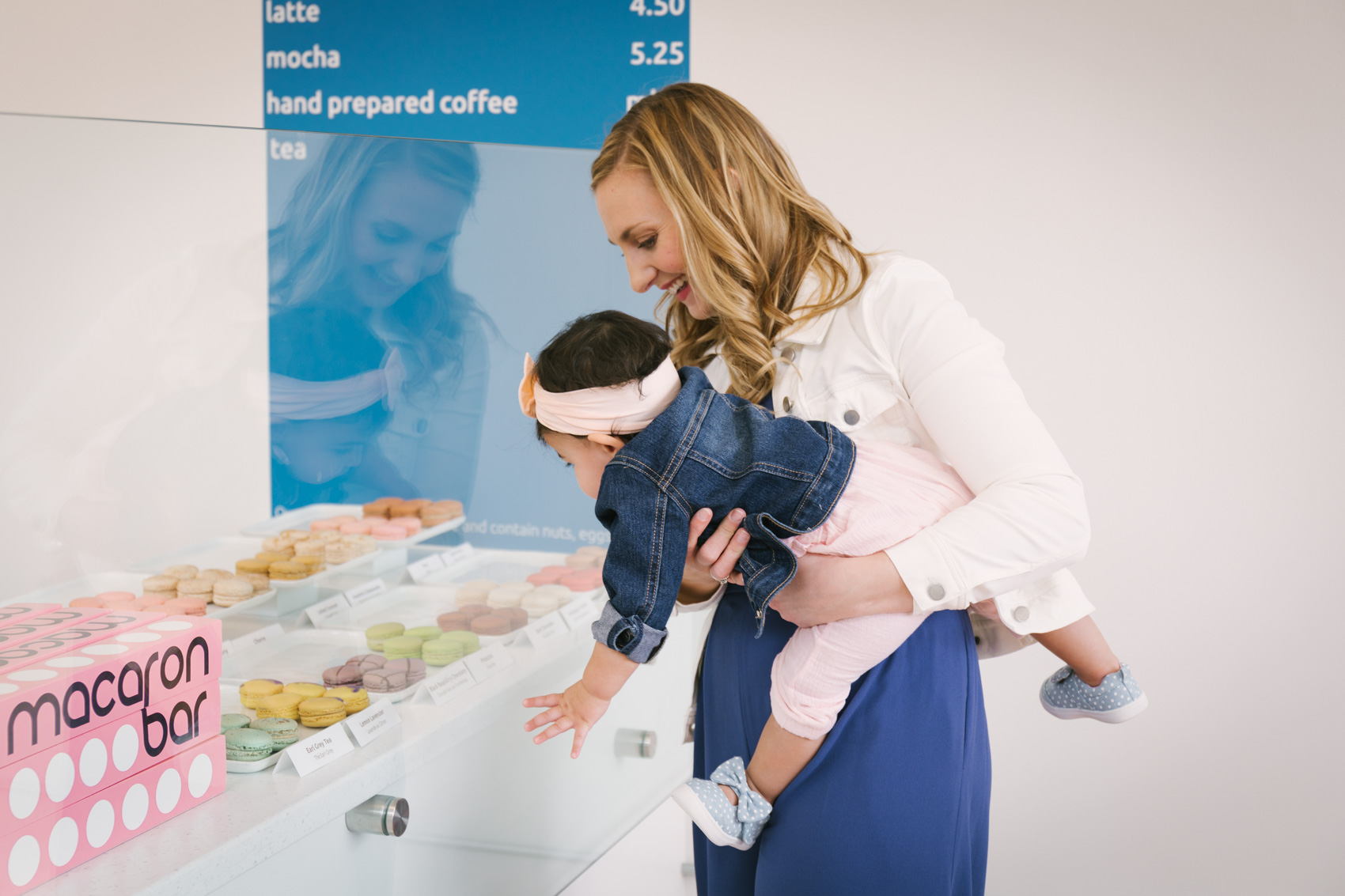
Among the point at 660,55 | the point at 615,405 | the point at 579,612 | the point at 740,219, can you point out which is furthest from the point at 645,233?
the point at 660,55

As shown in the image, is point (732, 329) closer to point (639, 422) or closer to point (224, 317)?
point (639, 422)

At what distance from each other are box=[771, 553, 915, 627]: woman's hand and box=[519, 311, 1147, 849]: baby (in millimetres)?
23

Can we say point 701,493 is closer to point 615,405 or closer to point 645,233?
point 615,405

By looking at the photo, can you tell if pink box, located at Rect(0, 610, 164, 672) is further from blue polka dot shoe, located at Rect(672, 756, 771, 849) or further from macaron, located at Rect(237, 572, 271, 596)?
blue polka dot shoe, located at Rect(672, 756, 771, 849)

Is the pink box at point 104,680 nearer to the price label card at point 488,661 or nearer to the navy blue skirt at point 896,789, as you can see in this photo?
the price label card at point 488,661

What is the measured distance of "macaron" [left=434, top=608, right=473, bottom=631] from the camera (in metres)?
1.59

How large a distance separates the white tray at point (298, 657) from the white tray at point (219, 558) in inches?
4.3

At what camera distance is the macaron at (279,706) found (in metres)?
1.19

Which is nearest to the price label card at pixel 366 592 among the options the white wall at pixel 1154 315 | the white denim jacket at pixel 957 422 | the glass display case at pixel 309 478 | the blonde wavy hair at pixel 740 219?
the glass display case at pixel 309 478

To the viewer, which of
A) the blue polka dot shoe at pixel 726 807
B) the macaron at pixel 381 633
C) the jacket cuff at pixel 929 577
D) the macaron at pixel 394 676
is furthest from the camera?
the macaron at pixel 381 633

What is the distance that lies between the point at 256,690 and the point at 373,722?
162mm

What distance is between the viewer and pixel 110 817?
35.6 inches

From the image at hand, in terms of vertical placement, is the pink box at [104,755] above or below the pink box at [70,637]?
below

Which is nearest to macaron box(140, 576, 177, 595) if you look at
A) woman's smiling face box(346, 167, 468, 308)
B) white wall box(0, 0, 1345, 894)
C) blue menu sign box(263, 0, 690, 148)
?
woman's smiling face box(346, 167, 468, 308)
